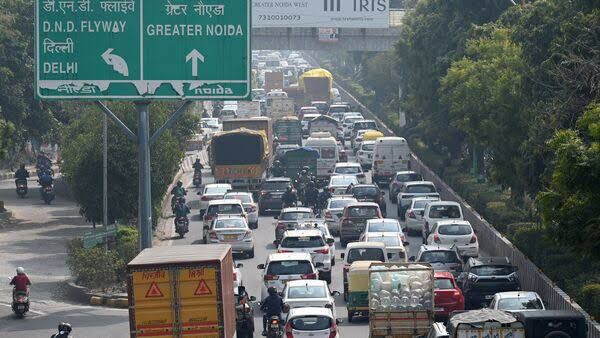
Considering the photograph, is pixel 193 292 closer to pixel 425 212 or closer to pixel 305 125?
pixel 425 212

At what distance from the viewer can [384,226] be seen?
45.8 meters

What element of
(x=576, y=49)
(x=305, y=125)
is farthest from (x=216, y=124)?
(x=576, y=49)

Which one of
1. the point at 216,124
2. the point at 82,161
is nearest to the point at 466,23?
the point at 82,161

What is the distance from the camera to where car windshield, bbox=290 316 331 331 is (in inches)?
1160

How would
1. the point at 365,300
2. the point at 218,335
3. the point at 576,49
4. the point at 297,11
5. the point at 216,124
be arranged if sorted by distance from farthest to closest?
the point at 216,124
the point at 297,11
the point at 576,49
the point at 365,300
the point at 218,335

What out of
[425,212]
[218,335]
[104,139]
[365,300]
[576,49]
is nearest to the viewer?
[218,335]

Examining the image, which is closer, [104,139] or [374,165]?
[104,139]

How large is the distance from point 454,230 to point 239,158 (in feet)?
64.9

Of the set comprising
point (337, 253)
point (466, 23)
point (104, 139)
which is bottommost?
point (337, 253)

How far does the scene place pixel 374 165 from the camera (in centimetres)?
6738

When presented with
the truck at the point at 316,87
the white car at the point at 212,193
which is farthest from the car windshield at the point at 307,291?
the truck at the point at 316,87

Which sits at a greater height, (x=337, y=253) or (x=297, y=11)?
(x=297, y=11)

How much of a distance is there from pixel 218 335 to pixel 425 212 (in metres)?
24.2

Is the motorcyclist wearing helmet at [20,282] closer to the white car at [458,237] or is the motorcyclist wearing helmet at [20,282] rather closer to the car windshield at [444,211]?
the white car at [458,237]
